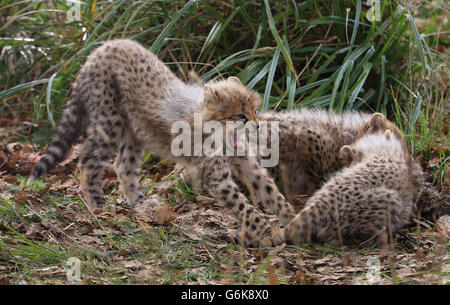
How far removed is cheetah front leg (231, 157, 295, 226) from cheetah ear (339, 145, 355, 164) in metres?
0.54

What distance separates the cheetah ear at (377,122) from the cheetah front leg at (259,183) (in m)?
0.89

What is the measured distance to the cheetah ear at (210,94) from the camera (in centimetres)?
396

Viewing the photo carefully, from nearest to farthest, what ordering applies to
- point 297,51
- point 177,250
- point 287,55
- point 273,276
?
1. point 273,276
2. point 177,250
3. point 287,55
4. point 297,51

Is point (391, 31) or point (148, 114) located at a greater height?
point (391, 31)

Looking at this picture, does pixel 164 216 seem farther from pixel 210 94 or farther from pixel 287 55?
pixel 287 55

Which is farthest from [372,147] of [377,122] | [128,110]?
[128,110]

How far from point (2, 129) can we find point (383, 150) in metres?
4.20

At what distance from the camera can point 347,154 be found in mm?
4016

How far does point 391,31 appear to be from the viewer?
16.2 ft

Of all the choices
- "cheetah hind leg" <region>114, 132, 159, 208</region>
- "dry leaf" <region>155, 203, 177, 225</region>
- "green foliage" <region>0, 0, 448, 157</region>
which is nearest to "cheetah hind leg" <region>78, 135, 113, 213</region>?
"cheetah hind leg" <region>114, 132, 159, 208</region>

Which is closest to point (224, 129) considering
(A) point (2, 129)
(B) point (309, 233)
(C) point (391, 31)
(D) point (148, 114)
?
(D) point (148, 114)

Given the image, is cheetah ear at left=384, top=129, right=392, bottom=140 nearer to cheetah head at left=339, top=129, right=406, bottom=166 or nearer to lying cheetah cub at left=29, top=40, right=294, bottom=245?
cheetah head at left=339, top=129, right=406, bottom=166

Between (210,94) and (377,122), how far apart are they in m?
1.27
